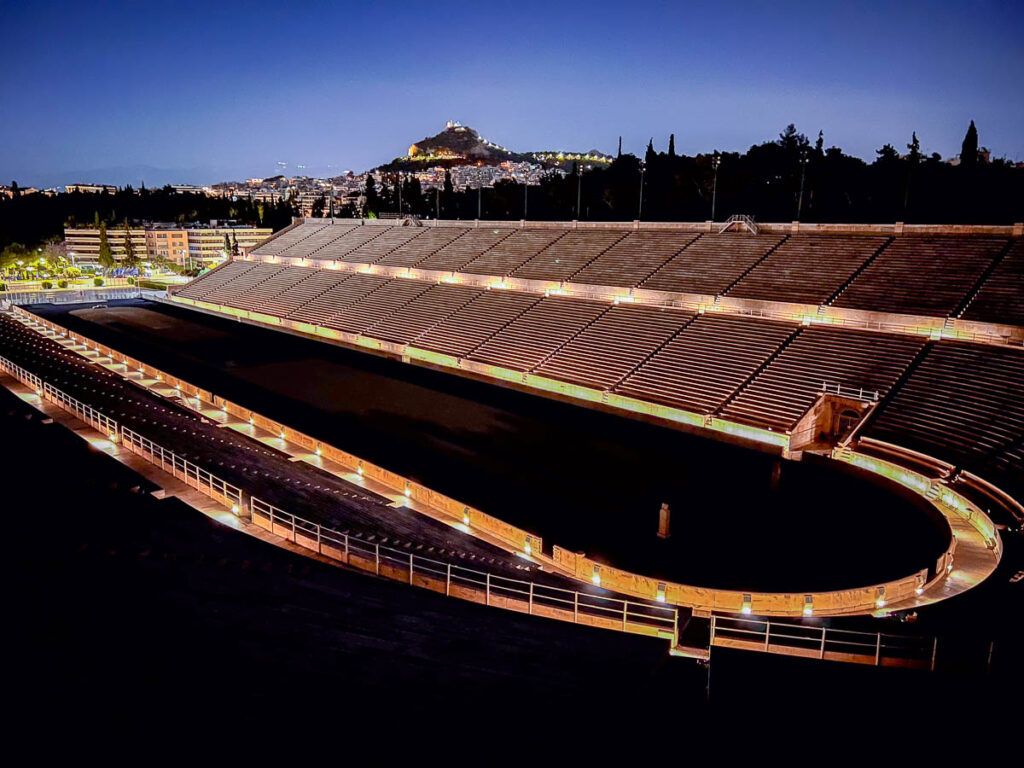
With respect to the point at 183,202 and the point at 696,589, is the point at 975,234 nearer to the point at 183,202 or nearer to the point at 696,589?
the point at 696,589

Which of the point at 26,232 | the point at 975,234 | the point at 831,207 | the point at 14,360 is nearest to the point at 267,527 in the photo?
the point at 14,360

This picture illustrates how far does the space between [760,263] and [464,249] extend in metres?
18.2

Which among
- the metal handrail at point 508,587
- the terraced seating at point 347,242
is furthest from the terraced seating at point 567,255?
the metal handrail at point 508,587

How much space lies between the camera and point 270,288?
44.7m

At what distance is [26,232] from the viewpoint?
113062 mm

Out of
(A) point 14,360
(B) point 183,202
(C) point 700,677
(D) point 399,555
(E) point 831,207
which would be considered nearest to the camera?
(C) point 700,677

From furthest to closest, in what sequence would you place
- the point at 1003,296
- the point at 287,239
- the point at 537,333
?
the point at 287,239 < the point at 537,333 < the point at 1003,296

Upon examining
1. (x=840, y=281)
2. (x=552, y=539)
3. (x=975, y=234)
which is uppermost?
(x=975, y=234)

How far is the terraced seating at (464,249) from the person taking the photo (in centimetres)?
3834

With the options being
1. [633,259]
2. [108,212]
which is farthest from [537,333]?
[108,212]

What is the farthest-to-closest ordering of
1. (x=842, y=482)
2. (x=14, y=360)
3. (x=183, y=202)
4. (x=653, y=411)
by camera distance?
(x=183, y=202)
(x=14, y=360)
(x=653, y=411)
(x=842, y=482)

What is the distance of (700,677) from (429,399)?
1752 centimetres

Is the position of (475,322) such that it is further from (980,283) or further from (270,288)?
(270,288)

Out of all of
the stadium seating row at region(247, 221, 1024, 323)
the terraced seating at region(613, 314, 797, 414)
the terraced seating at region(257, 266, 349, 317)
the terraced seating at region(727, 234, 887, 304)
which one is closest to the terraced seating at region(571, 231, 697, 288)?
the stadium seating row at region(247, 221, 1024, 323)
